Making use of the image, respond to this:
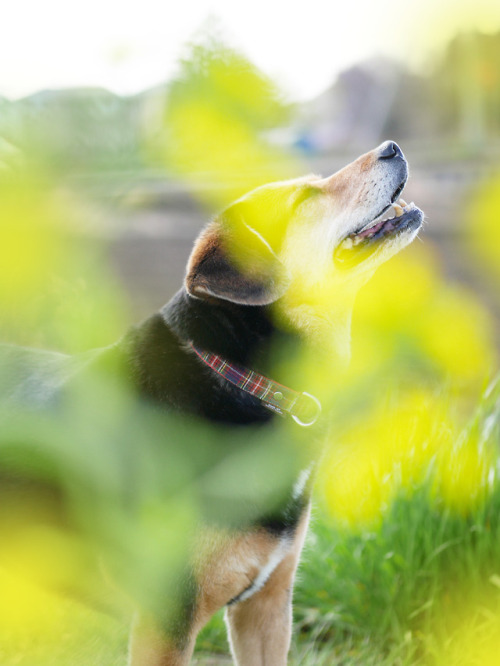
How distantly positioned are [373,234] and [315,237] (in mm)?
221

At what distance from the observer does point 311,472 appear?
8.03ft

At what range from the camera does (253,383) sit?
2273 millimetres

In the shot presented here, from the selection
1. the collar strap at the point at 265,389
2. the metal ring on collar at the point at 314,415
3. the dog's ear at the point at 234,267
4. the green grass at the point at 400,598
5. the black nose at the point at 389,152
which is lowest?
the green grass at the point at 400,598

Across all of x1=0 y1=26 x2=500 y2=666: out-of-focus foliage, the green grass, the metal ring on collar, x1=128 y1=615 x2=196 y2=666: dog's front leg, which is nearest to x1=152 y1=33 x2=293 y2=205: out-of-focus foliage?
x1=0 y1=26 x2=500 y2=666: out-of-focus foliage

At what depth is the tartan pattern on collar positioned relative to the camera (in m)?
2.26

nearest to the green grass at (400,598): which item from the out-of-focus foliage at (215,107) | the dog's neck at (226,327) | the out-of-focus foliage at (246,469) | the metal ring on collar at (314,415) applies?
the out-of-focus foliage at (246,469)

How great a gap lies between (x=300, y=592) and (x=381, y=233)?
5.35 ft

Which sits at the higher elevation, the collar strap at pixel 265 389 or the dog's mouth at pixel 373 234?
the dog's mouth at pixel 373 234

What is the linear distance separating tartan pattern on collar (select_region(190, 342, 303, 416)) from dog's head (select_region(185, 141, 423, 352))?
0.74 ft

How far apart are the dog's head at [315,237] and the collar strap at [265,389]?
0.76 feet

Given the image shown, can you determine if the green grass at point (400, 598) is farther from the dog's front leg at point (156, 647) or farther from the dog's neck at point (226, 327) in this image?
the dog's neck at point (226, 327)

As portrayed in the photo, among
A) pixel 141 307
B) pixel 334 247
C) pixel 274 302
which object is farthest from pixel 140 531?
pixel 141 307

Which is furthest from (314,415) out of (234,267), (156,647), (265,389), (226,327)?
(156,647)

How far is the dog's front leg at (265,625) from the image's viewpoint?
2.54 meters
